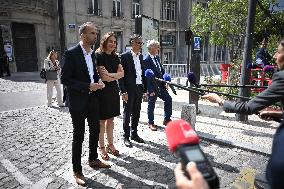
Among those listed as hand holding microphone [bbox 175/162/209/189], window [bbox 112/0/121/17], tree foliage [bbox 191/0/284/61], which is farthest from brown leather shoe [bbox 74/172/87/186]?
window [bbox 112/0/121/17]

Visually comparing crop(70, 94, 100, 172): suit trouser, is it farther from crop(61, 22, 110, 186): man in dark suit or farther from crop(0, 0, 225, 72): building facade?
crop(0, 0, 225, 72): building facade

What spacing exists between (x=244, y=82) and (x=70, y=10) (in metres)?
19.8

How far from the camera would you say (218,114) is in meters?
7.50

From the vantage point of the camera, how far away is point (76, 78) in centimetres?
363

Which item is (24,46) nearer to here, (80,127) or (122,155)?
(122,155)

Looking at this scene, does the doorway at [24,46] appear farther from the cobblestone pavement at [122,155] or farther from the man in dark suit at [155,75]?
the man in dark suit at [155,75]

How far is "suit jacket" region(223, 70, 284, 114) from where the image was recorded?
1940 mm

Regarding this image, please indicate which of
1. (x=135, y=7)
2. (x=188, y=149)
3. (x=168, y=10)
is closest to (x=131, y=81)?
(x=188, y=149)

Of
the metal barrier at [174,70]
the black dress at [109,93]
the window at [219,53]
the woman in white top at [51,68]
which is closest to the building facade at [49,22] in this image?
the metal barrier at [174,70]

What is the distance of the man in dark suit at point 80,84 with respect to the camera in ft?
11.5

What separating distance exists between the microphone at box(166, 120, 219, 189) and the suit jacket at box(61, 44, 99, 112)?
8.28ft

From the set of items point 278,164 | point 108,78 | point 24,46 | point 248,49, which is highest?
point 24,46

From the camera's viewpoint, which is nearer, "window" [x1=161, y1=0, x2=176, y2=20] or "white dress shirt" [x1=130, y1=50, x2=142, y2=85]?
"white dress shirt" [x1=130, y1=50, x2=142, y2=85]

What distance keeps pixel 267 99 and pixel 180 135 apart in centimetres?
127
